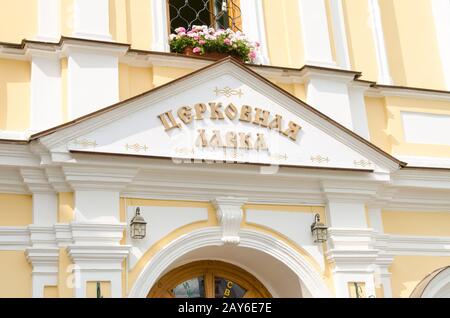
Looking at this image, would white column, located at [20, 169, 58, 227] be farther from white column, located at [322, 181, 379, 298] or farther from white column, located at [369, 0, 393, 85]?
white column, located at [369, 0, 393, 85]

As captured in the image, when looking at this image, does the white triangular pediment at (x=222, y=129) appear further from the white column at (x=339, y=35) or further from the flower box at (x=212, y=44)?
the white column at (x=339, y=35)

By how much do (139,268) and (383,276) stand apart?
9.09 ft

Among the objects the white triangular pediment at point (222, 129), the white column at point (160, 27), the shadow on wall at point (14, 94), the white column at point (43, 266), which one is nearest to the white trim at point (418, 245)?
the white triangular pediment at point (222, 129)

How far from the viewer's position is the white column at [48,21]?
27.8 ft

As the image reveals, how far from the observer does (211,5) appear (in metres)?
9.86

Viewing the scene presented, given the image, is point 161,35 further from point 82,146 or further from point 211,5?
point 82,146

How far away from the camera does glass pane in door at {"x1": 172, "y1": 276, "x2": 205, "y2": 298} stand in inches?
344

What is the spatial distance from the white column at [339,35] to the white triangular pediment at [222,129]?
4.37 ft

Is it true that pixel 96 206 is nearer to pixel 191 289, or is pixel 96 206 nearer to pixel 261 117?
pixel 191 289

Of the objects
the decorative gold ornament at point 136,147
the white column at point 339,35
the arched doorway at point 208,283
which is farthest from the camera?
the white column at point 339,35

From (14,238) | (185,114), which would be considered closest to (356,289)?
(185,114)

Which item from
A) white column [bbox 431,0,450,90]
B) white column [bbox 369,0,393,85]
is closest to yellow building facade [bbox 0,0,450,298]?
white column [bbox 369,0,393,85]
